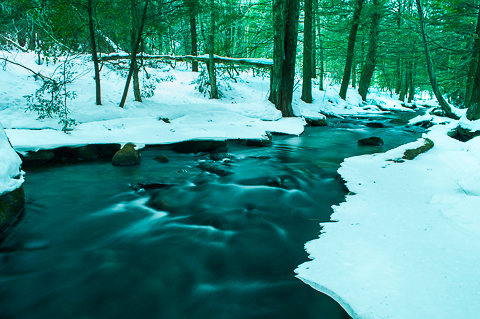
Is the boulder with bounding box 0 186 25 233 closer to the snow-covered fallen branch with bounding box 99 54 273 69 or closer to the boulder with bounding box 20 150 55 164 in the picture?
the boulder with bounding box 20 150 55 164

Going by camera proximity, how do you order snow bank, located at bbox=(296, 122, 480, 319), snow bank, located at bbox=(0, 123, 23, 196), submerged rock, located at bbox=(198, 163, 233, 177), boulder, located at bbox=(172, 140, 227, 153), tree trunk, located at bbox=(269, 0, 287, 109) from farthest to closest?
1. tree trunk, located at bbox=(269, 0, 287, 109)
2. boulder, located at bbox=(172, 140, 227, 153)
3. submerged rock, located at bbox=(198, 163, 233, 177)
4. snow bank, located at bbox=(0, 123, 23, 196)
5. snow bank, located at bbox=(296, 122, 480, 319)

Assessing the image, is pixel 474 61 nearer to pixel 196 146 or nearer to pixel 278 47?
pixel 278 47

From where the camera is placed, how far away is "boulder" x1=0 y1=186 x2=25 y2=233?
7.96 feet

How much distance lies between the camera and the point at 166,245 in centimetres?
234

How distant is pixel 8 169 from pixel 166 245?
1548 millimetres

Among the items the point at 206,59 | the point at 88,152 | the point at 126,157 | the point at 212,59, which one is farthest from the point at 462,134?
the point at 206,59

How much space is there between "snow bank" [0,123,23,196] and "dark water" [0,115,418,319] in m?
0.41

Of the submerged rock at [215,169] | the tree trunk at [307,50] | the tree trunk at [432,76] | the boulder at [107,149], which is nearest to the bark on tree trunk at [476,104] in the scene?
the tree trunk at [432,76]

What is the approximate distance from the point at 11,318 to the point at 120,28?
28.8 ft

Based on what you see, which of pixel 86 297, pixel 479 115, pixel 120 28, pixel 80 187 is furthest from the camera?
pixel 120 28

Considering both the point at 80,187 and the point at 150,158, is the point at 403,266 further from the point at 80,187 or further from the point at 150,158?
the point at 150,158

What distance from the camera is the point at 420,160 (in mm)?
4246

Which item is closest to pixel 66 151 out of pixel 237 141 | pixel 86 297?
pixel 237 141

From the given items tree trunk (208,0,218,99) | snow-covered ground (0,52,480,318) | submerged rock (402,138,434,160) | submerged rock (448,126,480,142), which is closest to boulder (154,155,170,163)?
snow-covered ground (0,52,480,318)
